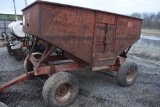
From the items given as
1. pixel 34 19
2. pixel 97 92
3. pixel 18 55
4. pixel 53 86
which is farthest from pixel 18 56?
pixel 53 86

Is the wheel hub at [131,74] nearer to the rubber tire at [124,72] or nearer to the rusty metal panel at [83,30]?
the rubber tire at [124,72]

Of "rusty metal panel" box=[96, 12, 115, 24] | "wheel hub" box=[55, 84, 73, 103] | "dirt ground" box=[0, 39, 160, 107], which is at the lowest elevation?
"dirt ground" box=[0, 39, 160, 107]

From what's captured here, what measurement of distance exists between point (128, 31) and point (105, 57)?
3.81 ft

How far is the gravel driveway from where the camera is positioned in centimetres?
417

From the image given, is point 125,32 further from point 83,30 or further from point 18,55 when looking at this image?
point 18,55

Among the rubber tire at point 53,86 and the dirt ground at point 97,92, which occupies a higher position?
the rubber tire at point 53,86

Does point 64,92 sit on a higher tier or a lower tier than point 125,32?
lower

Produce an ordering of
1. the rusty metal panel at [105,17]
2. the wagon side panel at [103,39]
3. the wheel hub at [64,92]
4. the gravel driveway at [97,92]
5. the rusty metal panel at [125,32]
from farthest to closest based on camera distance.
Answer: the rusty metal panel at [125,32]
the wagon side panel at [103,39]
the rusty metal panel at [105,17]
the gravel driveway at [97,92]
the wheel hub at [64,92]

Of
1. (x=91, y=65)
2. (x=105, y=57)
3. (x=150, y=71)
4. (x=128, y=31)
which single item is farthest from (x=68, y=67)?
(x=150, y=71)

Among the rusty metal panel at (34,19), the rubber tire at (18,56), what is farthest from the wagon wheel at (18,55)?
the rusty metal panel at (34,19)

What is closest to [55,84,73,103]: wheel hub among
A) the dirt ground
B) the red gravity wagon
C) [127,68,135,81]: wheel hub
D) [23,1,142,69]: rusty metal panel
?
the red gravity wagon

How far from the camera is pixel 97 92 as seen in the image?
4.82m

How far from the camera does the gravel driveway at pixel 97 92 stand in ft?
13.7

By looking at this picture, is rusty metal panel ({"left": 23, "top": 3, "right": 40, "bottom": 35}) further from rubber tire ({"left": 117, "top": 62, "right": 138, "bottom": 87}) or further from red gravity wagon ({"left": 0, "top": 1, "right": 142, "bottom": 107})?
rubber tire ({"left": 117, "top": 62, "right": 138, "bottom": 87})
